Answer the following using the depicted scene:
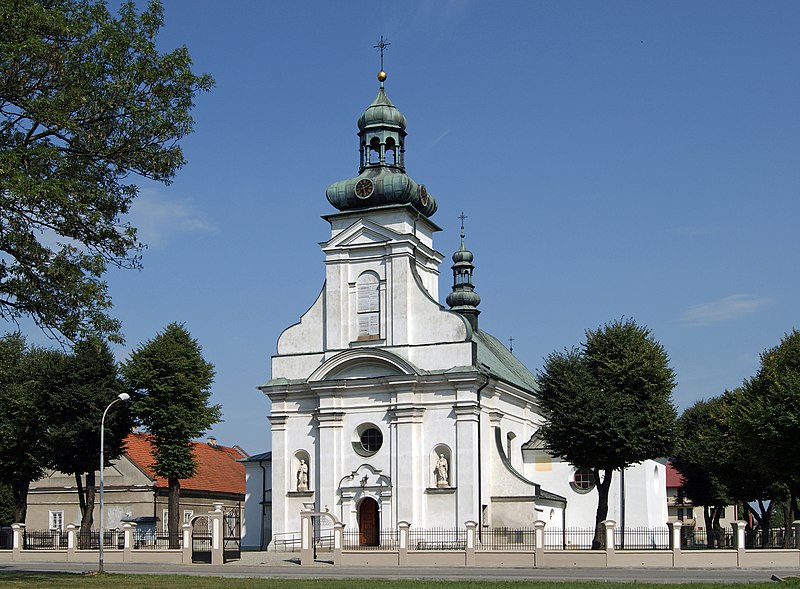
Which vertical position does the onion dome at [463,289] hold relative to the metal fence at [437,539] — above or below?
above

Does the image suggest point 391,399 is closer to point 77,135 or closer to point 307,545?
Result: point 307,545

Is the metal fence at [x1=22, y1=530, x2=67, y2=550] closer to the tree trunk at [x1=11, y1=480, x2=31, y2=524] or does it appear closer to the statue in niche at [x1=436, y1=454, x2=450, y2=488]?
the tree trunk at [x1=11, y1=480, x2=31, y2=524]

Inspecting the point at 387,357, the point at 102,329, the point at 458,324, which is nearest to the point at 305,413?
the point at 387,357

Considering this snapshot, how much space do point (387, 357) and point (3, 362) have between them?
19707 mm

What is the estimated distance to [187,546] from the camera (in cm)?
4225

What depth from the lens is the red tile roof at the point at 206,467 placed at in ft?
201

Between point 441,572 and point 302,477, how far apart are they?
15.5 meters

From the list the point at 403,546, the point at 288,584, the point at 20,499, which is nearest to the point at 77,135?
the point at 288,584

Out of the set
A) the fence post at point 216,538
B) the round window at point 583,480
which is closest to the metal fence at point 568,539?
the round window at point 583,480

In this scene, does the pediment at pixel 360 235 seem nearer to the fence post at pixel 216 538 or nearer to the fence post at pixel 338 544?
the fence post at pixel 216 538

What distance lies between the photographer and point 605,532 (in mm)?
37906

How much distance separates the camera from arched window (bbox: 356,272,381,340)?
5006 centimetres

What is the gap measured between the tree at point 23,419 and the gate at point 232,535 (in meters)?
9.67

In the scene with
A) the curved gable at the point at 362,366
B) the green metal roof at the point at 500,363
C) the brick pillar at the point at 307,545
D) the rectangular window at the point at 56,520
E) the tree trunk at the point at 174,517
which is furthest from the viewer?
the rectangular window at the point at 56,520
